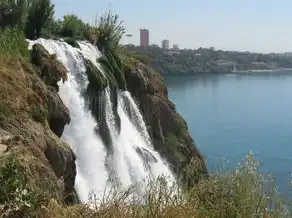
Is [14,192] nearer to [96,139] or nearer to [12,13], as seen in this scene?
[96,139]

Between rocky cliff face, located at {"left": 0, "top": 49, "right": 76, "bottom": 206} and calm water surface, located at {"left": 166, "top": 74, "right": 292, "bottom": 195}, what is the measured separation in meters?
9.97

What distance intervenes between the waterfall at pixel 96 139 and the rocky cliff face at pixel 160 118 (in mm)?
1803

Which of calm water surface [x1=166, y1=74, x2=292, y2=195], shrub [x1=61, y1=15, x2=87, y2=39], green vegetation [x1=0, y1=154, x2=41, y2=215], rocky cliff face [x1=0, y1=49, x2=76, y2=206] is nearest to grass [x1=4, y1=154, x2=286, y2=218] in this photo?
green vegetation [x1=0, y1=154, x2=41, y2=215]

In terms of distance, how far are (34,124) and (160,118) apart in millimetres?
10155

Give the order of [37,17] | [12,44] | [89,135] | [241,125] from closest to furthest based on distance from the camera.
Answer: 1. [12,44]
2. [89,135]
3. [37,17]
4. [241,125]

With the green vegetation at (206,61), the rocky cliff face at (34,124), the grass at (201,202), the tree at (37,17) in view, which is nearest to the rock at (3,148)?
the rocky cliff face at (34,124)

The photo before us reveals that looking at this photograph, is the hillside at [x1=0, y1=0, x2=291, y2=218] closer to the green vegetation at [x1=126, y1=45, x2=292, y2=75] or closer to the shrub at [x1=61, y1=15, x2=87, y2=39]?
the shrub at [x1=61, y1=15, x2=87, y2=39]

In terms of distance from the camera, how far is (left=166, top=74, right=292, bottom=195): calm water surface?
100 feet

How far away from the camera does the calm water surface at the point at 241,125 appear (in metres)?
30.6

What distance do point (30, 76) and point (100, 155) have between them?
262 cm

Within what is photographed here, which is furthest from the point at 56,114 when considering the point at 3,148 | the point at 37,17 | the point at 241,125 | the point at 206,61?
the point at 206,61

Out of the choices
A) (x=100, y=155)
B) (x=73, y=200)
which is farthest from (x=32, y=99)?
(x=100, y=155)

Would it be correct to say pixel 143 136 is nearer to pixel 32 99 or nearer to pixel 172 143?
pixel 172 143

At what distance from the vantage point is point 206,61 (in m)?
112
